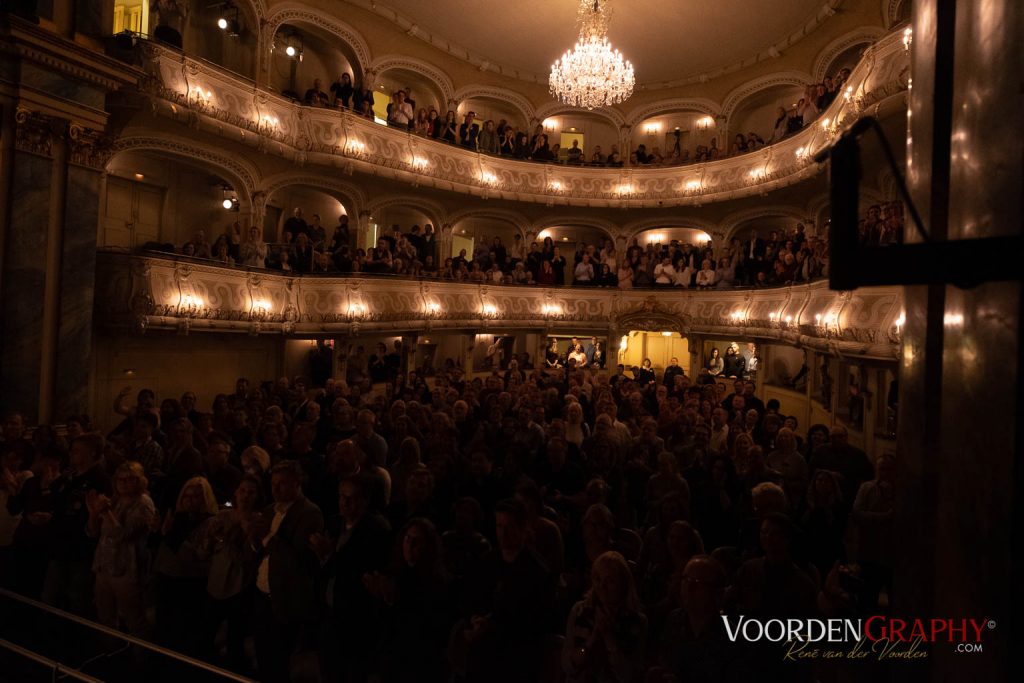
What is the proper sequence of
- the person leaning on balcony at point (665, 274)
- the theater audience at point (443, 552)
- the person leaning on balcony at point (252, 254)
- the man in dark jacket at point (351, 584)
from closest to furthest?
1. the theater audience at point (443, 552)
2. the man in dark jacket at point (351, 584)
3. the person leaning on balcony at point (252, 254)
4. the person leaning on balcony at point (665, 274)

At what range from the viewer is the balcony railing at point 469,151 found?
9.41m

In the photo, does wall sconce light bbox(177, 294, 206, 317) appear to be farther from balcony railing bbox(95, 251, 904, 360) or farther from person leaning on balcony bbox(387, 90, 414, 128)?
person leaning on balcony bbox(387, 90, 414, 128)

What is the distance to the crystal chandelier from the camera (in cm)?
1222

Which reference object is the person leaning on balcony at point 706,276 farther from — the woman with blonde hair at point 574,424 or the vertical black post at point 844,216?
the vertical black post at point 844,216

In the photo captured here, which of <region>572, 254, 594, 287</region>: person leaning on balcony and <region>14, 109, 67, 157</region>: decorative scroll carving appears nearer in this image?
<region>14, 109, 67, 157</region>: decorative scroll carving

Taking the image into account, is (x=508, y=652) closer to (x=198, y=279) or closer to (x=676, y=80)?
(x=198, y=279)

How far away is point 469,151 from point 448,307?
4779 millimetres

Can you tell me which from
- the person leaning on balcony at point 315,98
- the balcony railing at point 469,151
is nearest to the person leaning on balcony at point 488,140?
the balcony railing at point 469,151

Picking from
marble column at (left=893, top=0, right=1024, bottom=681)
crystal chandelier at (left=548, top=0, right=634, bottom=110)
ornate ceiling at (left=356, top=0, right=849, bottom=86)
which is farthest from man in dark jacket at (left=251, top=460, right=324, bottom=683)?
ornate ceiling at (left=356, top=0, right=849, bottom=86)

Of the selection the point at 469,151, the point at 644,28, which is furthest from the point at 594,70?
the point at 469,151

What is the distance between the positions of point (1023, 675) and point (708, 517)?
340cm

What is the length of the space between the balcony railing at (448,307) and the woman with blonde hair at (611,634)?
15.9ft

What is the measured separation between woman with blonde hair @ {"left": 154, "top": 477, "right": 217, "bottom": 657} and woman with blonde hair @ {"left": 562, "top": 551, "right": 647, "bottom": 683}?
8.58ft

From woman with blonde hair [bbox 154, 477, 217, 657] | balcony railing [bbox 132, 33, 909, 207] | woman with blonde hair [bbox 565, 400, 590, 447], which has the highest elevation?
balcony railing [bbox 132, 33, 909, 207]
